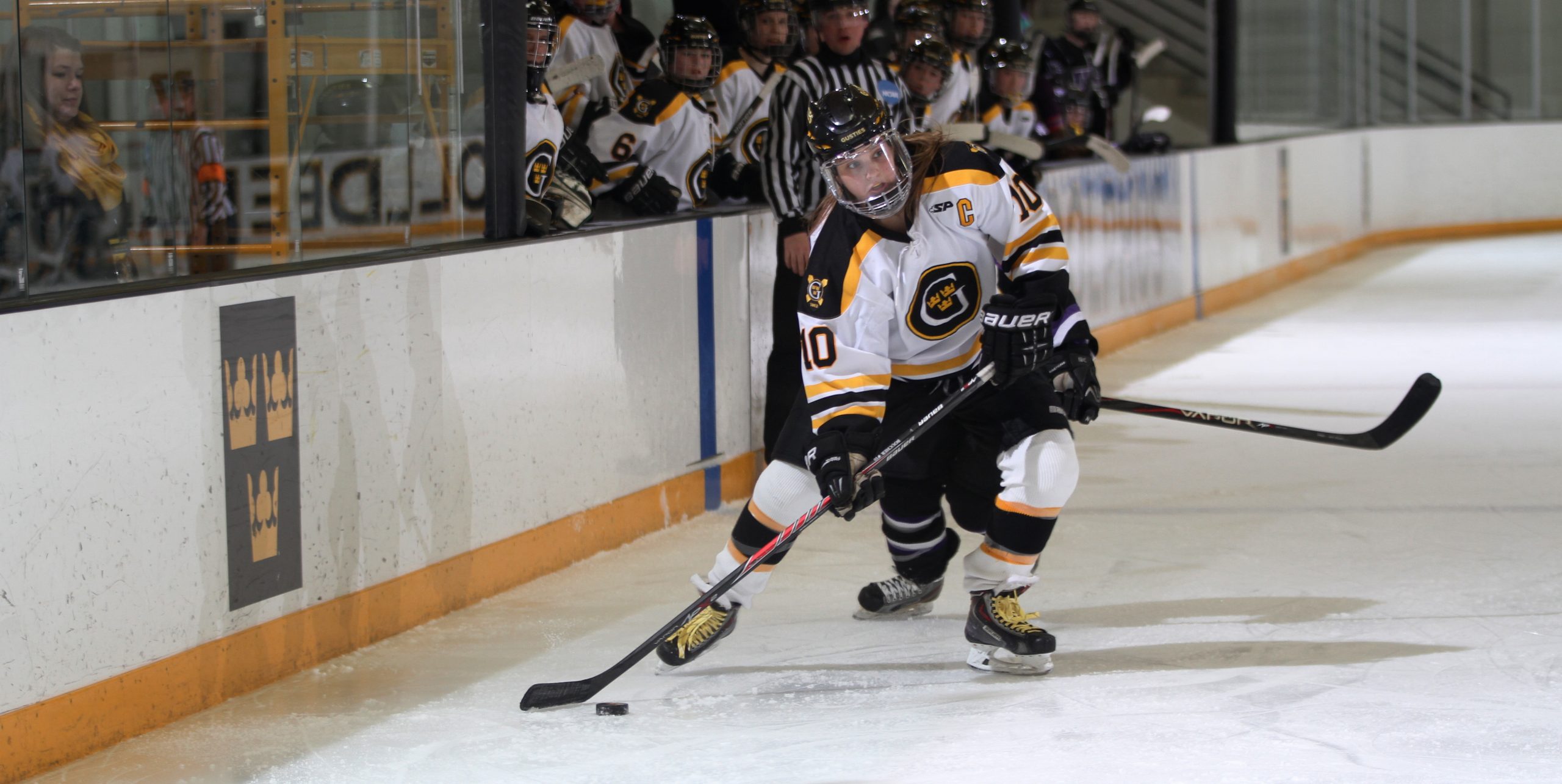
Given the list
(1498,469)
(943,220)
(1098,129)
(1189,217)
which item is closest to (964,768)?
(943,220)

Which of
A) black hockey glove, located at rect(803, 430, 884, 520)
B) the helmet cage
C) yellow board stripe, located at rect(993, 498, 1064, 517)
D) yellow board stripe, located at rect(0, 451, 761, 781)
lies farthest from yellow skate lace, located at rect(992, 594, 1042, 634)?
yellow board stripe, located at rect(0, 451, 761, 781)

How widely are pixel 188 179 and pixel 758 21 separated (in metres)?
2.37

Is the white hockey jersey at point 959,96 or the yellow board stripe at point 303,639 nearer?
the yellow board stripe at point 303,639

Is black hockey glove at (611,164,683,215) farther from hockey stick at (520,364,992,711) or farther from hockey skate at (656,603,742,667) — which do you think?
hockey skate at (656,603,742,667)

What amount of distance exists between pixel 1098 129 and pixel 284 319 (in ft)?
18.5

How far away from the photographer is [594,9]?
15.2 feet

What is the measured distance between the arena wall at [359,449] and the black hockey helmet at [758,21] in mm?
656

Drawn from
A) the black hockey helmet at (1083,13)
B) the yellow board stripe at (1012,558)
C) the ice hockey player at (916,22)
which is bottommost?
the yellow board stripe at (1012,558)

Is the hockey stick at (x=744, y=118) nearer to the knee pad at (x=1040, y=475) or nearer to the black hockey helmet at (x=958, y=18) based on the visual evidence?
the black hockey helmet at (x=958, y=18)

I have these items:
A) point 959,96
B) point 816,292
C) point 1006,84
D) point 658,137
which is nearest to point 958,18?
point 959,96

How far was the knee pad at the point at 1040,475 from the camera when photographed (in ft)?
9.91

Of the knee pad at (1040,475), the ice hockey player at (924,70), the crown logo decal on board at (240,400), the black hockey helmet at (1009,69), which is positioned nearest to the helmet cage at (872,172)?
the knee pad at (1040,475)

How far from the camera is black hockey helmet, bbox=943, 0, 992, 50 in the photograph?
612 cm

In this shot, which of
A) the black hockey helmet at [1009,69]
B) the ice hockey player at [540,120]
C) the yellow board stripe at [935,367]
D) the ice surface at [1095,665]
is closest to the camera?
the ice surface at [1095,665]
